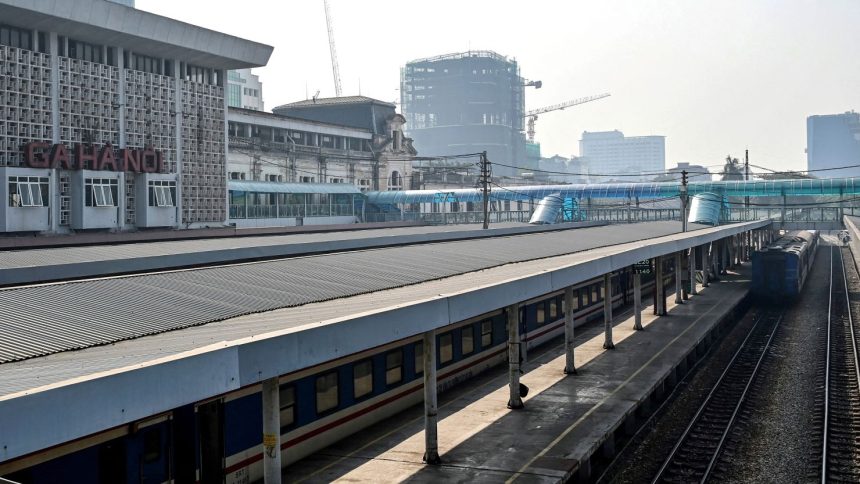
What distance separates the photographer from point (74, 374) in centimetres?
951

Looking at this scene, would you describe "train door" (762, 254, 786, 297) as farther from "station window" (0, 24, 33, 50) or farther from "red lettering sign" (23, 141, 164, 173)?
"station window" (0, 24, 33, 50)

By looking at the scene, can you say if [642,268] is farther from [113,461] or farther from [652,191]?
[652,191]

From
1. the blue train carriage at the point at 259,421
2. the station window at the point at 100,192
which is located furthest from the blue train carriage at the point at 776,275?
the station window at the point at 100,192

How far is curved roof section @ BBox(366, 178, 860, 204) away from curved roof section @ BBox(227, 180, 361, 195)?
18.4 feet

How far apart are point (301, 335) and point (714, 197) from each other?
69843 mm

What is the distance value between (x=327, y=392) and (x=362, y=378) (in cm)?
167

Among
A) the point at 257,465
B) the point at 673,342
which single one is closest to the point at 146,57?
the point at 673,342

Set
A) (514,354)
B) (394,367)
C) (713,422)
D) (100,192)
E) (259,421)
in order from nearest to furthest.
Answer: (259,421) < (394,367) < (514,354) < (713,422) < (100,192)

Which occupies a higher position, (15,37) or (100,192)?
(15,37)

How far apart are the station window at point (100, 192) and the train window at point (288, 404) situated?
35296 mm

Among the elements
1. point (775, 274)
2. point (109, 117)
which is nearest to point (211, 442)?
point (109, 117)

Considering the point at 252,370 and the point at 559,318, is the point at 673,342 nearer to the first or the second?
the point at 559,318

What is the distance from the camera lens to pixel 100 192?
164ft

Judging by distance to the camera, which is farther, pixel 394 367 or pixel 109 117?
pixel 109 117
